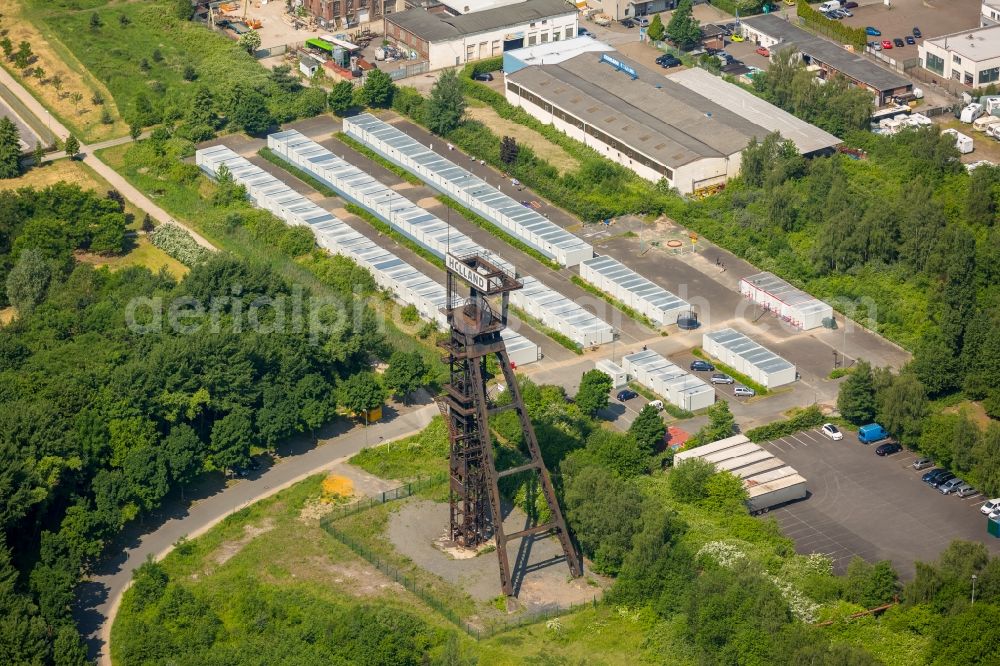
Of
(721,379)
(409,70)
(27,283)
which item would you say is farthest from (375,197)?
(721,379)

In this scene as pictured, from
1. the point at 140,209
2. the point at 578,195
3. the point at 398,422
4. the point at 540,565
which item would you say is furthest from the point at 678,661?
the point at 140,209

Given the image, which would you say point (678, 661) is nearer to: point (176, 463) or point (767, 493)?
point (767, 493)

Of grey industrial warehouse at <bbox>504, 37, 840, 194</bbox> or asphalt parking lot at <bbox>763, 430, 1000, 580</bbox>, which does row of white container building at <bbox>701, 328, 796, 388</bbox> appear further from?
grey industrial warehouse at <bbox>504, 37, 840, 194</bbox>

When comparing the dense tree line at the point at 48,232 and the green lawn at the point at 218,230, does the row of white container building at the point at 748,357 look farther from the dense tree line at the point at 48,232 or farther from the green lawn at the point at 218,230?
the dense tree line at the point at 48,232

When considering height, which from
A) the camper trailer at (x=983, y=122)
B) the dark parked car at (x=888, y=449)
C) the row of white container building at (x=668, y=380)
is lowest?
the row of white container building at (x=668, y=380)

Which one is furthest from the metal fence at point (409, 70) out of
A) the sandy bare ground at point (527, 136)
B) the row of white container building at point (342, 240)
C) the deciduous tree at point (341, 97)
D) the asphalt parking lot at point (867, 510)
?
the asphalt parking lot at point (867, 510)

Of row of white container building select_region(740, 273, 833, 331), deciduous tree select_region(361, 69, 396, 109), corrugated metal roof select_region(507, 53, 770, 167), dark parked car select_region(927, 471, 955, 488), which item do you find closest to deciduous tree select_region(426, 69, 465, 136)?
deciduous tree select_region(361, 69, 396, 109)
